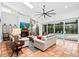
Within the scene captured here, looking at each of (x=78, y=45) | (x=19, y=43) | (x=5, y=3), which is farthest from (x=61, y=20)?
(x=5, y=3)

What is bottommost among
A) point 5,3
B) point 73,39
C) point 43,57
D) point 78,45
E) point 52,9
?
point 43,57

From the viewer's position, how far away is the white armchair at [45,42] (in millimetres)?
2772

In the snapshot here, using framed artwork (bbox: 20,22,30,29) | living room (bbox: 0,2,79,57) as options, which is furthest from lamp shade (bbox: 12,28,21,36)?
framed artwork (bbox: 20,22,30,29)

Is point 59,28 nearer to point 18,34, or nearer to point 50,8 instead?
point 50,8

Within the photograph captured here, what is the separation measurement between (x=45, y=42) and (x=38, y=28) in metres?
0.52

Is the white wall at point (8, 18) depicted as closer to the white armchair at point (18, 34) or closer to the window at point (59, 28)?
the white armchair at point (18, 34)

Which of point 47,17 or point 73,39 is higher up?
point 47,17

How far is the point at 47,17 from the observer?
8.82ft

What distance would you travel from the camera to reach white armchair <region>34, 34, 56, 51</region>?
277cm

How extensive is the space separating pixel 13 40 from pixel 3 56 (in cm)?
54

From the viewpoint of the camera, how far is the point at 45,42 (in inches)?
114

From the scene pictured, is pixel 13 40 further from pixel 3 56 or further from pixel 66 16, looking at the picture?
pixel 66 16

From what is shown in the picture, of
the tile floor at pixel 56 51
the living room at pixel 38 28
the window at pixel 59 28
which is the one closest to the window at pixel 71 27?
the living room at pixel 38 28

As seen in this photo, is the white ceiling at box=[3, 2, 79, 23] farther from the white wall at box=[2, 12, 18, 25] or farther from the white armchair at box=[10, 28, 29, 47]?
the white armchair at box=[10, 28, 29, 47]
